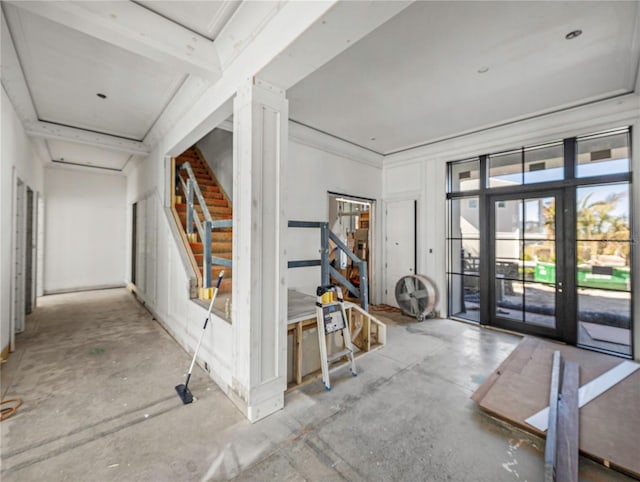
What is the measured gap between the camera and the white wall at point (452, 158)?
3.38m

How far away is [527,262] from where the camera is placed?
4223 millimetres

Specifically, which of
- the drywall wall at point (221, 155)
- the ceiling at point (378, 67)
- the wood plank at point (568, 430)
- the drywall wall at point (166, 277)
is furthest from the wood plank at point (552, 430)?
the drywall wall at point (221, 155)

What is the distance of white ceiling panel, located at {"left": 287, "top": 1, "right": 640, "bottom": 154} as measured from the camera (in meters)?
2.19

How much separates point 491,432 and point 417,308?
2.87 m

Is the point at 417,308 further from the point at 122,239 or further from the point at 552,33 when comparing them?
the point at 122,239

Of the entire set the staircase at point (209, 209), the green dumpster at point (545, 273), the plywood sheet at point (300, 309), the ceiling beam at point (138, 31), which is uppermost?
the ceiling beam at point (138, 31)

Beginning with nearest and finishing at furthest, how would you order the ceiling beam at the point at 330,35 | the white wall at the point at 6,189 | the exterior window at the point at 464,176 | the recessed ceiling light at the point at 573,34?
the ceiling beam at the point at 330,35 → the recessed ceiling light at the point at 573,34 → the white wall at the point at 6,189 → the exterior window at the point at 464,176

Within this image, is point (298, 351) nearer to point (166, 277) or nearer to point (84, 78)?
point (166, 277)

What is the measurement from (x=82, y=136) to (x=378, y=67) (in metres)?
4.71

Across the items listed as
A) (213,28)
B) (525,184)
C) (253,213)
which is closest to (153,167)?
(213,28)

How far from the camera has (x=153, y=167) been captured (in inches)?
192

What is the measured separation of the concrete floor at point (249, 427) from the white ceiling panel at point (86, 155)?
379 centimetres

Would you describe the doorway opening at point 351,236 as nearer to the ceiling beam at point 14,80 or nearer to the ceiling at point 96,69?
the ceiling at point 96,69

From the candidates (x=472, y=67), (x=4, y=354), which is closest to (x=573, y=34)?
(x=472, y=67)
